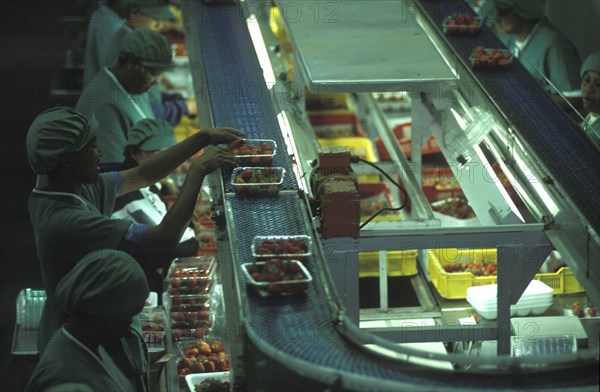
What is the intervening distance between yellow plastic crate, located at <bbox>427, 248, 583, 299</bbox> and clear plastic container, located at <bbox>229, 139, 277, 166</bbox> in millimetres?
1407

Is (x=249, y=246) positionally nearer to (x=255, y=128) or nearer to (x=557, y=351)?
(x=255, y=128)

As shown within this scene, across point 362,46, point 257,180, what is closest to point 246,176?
point 257,180

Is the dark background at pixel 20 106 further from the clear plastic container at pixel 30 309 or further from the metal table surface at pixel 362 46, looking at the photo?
the metal table surface at pixel 362 46

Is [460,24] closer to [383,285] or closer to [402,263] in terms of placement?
[402,263]

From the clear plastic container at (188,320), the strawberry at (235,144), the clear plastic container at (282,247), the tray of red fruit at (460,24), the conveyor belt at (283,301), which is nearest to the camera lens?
the conveyor belt at (283,301)

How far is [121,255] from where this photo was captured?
3719mm

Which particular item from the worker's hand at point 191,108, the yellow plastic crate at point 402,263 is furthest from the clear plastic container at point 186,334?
the worker's hand at point 191,108

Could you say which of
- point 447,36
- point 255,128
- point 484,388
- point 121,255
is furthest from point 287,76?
point 484,388

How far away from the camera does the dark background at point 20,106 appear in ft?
25.1

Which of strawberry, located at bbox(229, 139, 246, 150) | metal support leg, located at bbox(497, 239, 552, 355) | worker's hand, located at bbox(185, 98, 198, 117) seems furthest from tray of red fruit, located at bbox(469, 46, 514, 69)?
worker's hand, located at bbox(185, 98, 198, 117)

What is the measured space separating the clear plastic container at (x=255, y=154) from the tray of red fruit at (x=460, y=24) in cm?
210

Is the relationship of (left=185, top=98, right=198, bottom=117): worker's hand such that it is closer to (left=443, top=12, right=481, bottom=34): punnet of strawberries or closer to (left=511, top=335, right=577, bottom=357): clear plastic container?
(left=443, top=12, right=481, bottom=34): punnet of strawberries

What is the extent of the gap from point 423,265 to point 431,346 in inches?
35.6

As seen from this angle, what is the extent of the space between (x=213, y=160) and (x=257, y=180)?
238mm
